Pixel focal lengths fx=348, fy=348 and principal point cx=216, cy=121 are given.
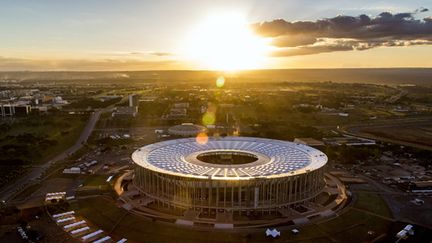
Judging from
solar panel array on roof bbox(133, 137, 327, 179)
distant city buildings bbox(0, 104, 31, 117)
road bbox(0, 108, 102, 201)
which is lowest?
road bbox(0, 108, 102, 201)

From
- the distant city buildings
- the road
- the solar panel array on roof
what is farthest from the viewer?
the distant city buildings

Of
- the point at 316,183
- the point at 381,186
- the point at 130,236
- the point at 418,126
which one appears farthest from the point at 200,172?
the point at 418,126

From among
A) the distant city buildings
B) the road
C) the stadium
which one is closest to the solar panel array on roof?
the stadium

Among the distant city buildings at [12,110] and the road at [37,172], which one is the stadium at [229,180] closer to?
the road at [37,172]

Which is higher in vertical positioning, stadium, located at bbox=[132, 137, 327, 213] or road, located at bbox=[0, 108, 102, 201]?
stadium, located at bbox=[132, 137, 327, 213]

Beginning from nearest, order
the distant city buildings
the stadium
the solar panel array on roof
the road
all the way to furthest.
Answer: the stadium, the solar panel array on roof, the road, the distant city buildings

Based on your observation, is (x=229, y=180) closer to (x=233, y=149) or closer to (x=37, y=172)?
(x=233, y=149)

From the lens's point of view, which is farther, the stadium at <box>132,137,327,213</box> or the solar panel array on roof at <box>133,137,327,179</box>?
the solar panel array on roof at <box>133,137,327,179</box>

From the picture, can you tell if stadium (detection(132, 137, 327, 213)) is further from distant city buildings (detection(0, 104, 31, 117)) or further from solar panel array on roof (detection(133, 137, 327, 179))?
distant city buildings (detection(0, 104, 31, 117))

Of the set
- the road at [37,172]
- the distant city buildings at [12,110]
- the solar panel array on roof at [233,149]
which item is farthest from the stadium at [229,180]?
the distant city buildings at [12,110]
